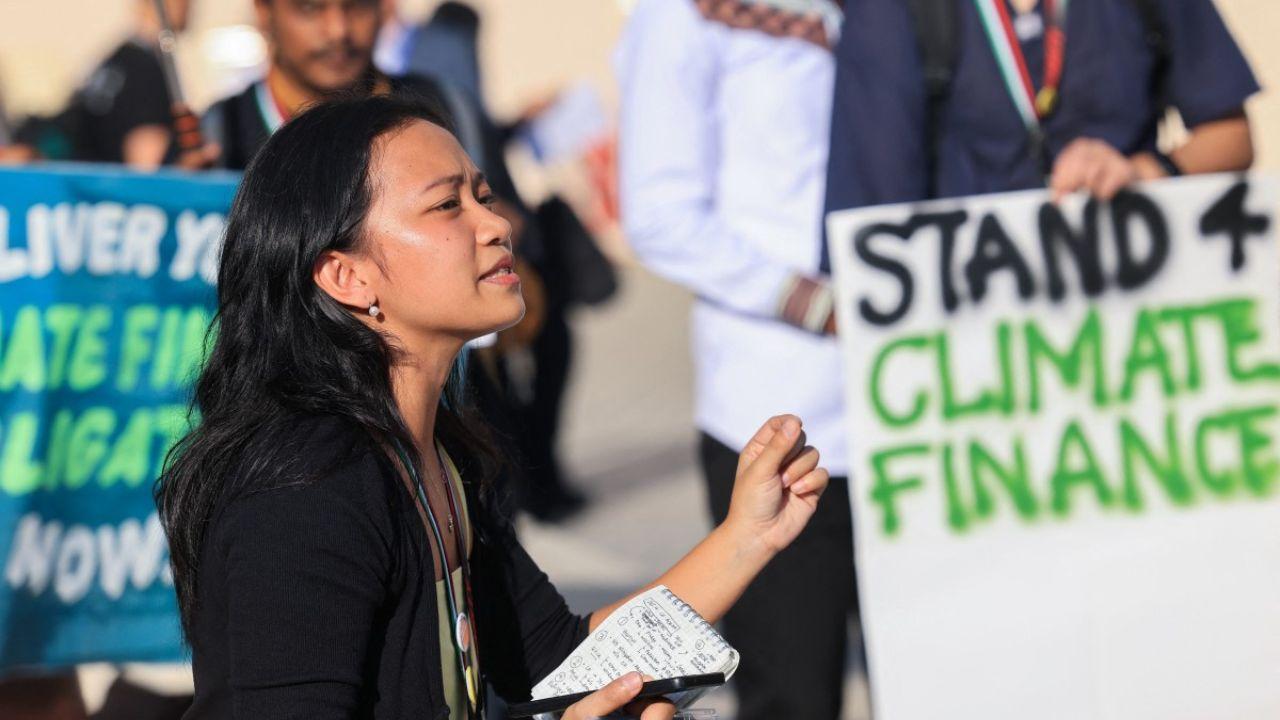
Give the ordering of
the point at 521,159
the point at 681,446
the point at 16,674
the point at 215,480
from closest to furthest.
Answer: the point at 215,480 → the point at 16,674 → the point at 521,159 → the point at 681,446

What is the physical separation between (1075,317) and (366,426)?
1883 mm

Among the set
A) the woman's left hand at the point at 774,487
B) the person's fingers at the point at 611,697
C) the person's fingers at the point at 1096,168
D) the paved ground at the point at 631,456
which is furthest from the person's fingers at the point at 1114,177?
the person's fingers at the point at 611,697

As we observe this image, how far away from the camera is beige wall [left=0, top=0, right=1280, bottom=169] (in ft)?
28.8

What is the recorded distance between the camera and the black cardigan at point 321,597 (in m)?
1.94

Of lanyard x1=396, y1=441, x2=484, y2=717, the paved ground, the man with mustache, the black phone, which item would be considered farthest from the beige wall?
the black phone

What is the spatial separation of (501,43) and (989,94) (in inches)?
269

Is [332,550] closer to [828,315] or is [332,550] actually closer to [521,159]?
[828,315]

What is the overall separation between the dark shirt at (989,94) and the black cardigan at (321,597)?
5.29 ft

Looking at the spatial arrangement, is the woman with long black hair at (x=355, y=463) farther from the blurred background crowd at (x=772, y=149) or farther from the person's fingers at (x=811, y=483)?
the blurred background crowd at (x=772, y=149)

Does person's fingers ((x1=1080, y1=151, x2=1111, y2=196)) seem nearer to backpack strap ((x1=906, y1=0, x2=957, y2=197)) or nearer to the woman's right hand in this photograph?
backpack strap ((x1=906, y1=0, x2=957, y2=197))

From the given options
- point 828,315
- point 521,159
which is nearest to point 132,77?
point 521,159

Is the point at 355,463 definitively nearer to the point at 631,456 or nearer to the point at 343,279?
the point at 343,279

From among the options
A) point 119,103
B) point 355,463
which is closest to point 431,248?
point 355,463

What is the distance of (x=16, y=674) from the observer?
3.77m
